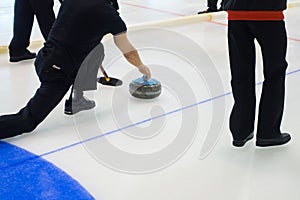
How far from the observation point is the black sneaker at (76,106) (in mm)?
2945

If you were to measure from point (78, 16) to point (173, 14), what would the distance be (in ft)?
12.6

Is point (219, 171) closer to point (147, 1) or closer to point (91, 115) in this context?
point (91, 115)

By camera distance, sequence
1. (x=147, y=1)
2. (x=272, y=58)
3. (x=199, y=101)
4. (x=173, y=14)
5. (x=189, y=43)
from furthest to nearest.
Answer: (x=147, y=1) < (x=173, y=14) < (x=189, y=43) < (x=199, y=101) < (x=272, y=58)

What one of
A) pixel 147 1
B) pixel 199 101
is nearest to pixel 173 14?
pixel 147 1

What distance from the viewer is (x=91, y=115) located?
2.94m

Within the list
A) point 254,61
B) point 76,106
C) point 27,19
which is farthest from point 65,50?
point 27,19

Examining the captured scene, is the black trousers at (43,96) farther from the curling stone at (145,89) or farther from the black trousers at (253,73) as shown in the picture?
the black trousers at (253,73)

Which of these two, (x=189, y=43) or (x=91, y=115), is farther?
(x=189, y=43)

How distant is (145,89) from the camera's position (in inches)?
124

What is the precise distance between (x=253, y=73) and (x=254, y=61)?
0.20ft

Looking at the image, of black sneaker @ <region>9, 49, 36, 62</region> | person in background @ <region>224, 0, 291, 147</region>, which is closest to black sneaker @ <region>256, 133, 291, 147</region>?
person in background @ <region>224, 0, 291, 147</region>

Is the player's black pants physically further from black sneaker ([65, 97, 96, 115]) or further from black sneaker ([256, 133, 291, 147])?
black sneaker ([256, 133, 291, 147])

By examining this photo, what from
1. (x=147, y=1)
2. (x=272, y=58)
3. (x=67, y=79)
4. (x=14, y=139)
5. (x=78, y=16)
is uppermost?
(x=78, y=16)

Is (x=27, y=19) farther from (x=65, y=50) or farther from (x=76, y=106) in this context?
(x=65, y=50)
